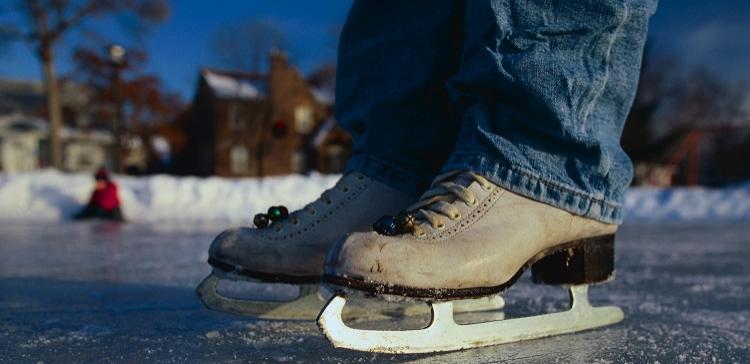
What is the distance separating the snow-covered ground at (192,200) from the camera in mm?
5227

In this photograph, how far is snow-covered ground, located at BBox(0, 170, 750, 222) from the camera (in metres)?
5.23

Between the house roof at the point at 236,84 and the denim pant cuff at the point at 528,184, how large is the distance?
1903 cm

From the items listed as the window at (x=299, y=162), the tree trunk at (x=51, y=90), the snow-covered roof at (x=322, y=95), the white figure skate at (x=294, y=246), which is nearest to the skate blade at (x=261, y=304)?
the white figure skate at (x=294, y=246)

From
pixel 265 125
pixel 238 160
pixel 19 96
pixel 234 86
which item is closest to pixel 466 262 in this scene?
pixel 265 125

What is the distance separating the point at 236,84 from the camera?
20.1 m

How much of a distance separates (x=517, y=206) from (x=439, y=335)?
0.72 feet

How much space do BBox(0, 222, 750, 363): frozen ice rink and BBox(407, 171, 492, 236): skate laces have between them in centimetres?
17

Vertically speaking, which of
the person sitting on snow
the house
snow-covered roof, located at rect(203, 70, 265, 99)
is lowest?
the person sitting on snow

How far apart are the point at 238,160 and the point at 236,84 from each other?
3209 millimetres

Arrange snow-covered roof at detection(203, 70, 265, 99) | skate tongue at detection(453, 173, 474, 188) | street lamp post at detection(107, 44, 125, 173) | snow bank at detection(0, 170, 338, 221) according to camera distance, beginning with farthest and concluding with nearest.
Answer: snow-covered roof at detection(203, 70, 265, 99) → street lamp post at detection(107, 44, 125, 173) → snow bank at detection(0, 170, 338, 221) → skate tongue at detection(453, 173, 474, 188)

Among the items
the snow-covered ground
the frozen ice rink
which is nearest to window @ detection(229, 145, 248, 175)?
the snow-covered ground

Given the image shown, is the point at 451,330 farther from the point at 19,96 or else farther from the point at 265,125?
the point at 19,96

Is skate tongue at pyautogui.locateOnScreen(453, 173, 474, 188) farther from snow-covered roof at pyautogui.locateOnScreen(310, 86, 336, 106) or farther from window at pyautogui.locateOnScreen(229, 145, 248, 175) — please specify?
snow-covered roof at pyautogui.locateOnScreen(310, 86, 336, 106)

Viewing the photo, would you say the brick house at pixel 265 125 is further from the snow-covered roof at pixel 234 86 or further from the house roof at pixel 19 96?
the house roof at pixel 19 96
